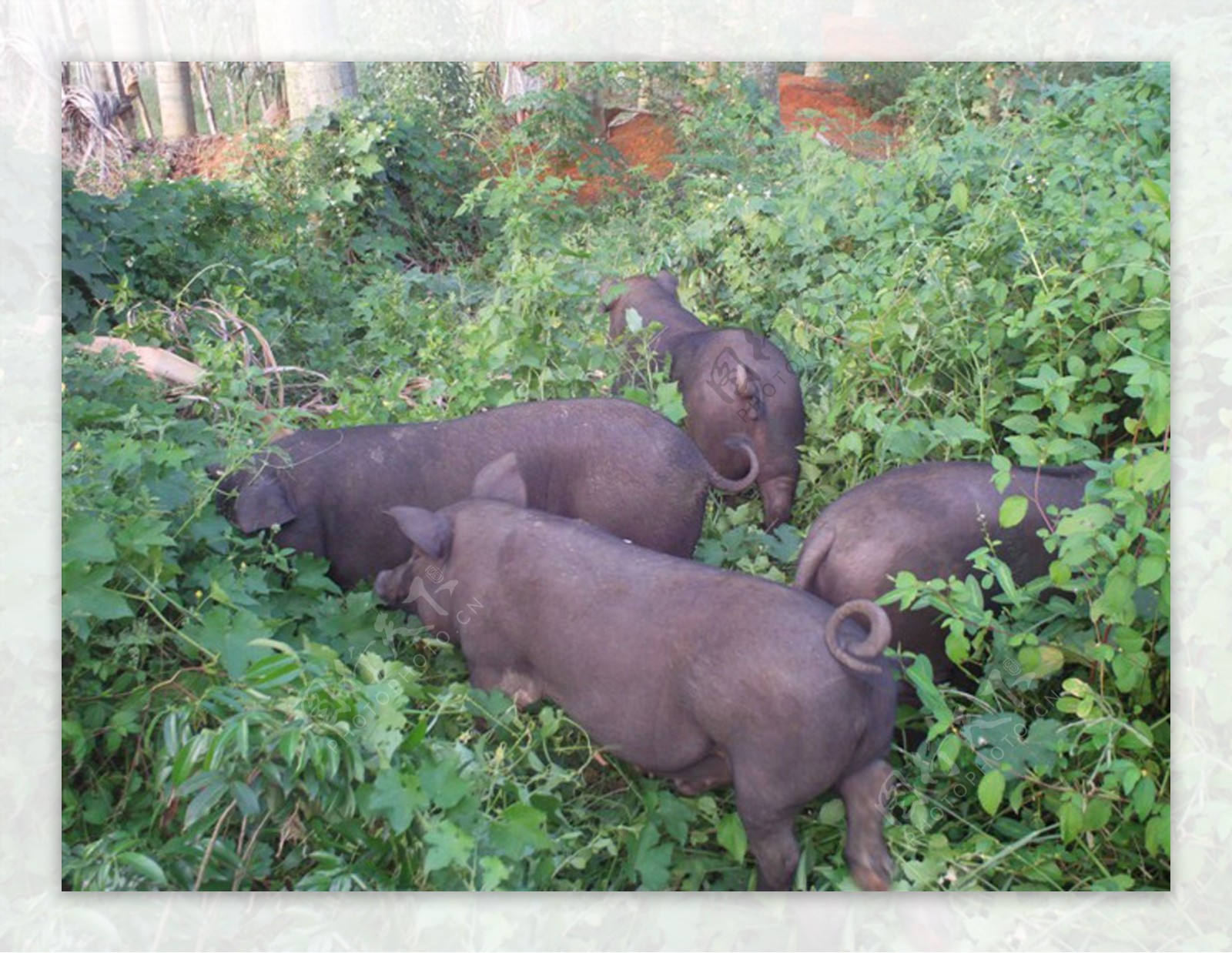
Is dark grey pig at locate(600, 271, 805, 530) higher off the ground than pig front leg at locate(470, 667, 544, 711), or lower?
higher

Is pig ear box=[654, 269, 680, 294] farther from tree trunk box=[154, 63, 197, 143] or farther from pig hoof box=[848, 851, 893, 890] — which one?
pig hoof box=[848, 851, 893, 890]

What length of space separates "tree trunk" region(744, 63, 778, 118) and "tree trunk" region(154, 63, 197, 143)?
121 cm

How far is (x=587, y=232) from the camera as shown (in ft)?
11.5

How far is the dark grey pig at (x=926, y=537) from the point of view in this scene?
2.49 metres

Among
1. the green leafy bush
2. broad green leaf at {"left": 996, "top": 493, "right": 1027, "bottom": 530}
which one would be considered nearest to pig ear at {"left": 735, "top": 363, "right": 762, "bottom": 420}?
the green leafy bush

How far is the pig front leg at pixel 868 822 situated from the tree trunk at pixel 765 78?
1581 millimetres

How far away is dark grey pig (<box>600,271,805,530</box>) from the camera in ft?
10.3

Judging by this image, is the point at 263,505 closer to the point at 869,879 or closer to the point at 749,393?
the point at 749,393

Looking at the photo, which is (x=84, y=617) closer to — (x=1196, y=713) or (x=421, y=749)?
(x=421, y=749)

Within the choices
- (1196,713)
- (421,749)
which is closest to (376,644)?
(421,749)

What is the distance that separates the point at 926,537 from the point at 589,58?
1.26 metres

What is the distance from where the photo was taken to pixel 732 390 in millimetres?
3299

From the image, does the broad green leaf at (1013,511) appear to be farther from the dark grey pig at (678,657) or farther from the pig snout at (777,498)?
the pig snout at (777,498)

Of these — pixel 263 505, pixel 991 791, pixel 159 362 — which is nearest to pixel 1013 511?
pixel 991 791
